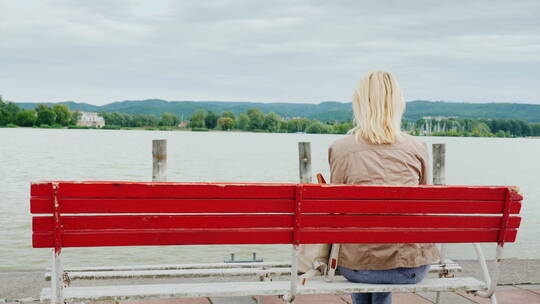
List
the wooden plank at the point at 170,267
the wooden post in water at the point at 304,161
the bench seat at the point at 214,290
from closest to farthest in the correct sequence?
the bench seat at the point at 214,290 < the wooden plank at the point at 170,267 < the wooden post in water at the point at 304,161

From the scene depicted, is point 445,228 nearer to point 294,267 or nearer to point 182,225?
point 294,267

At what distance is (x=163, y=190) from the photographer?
3.92 meters

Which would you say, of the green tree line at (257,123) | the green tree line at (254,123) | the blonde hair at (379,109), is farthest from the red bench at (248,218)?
the green tree line at (254,123)

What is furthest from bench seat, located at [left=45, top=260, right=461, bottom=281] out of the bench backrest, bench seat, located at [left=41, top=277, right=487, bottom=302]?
the bench backrest

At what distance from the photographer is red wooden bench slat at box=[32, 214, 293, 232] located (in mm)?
3900

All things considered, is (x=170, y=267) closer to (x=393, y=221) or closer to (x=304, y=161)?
(x=393, y=221)

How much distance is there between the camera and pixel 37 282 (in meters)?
6.52

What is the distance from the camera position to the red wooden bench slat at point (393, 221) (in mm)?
4223

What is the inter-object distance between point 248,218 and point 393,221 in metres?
0.93

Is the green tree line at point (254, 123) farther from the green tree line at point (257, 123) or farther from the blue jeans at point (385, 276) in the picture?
the blue jeans at point (385, 276)

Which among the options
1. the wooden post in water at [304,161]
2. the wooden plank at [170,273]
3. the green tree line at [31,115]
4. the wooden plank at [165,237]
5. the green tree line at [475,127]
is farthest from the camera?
the green tree line at [475,127]

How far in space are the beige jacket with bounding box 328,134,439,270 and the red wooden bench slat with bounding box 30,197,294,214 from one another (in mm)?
476

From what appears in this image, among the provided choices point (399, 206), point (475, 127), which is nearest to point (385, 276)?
point (399, 206)

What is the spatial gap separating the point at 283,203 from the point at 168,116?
164 m
